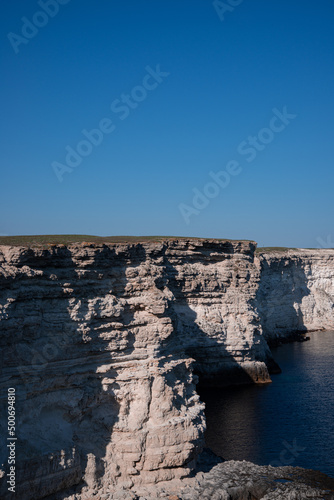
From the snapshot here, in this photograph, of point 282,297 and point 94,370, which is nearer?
point 94,370

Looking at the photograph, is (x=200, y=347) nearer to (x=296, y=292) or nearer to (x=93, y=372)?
(x=93, y=372)

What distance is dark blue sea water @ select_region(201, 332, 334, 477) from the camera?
22.5m

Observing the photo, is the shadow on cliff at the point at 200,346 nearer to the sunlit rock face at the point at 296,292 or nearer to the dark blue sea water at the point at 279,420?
the dark blue sea water at the point at 279,420

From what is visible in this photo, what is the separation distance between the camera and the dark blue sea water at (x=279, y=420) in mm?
22484

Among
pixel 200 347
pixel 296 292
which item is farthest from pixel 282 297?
pixel 200 347

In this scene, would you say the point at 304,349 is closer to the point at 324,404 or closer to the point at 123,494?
the point at 324,404

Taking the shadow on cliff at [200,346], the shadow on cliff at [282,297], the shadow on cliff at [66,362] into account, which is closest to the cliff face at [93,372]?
the shadow on cliff at [66,362]

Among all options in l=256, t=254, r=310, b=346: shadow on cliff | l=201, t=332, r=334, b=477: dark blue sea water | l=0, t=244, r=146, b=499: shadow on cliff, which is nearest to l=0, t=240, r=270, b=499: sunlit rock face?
l=0, t=244, r=146, b=499: shadow on cliff

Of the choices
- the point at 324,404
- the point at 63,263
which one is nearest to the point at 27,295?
the point at 63,263

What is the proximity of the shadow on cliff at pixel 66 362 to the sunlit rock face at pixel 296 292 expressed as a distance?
39.1 m

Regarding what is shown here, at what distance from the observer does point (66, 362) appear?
57.3 feet

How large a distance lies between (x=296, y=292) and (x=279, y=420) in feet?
130

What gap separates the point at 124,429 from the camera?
1809 cm

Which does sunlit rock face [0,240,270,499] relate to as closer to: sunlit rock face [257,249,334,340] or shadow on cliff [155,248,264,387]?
shadow on cliff [155,248,264,387]
